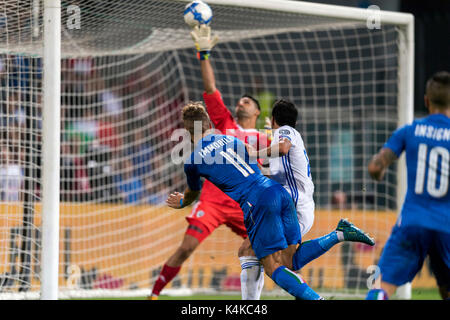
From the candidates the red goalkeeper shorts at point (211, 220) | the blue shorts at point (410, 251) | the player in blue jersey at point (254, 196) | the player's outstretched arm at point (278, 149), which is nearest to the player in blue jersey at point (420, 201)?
the blue shorts at point (410, 251)

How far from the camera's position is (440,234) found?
503 centimetres

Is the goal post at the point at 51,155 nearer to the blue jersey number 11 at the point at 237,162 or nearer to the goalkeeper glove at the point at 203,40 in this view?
the goalkeeper glove at the point at 203,40

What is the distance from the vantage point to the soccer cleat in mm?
6273

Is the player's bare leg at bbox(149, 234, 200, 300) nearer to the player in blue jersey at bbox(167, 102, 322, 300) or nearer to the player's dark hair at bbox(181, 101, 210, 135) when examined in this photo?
the player in blue jersey at bbox(167, 102, 322, 300)

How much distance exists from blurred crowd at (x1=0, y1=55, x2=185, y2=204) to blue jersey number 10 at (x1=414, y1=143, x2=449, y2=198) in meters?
5.60

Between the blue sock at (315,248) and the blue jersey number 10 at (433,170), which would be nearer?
the blue jersey number 10 at (433,170)

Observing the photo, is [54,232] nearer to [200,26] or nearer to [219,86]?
[200,26]

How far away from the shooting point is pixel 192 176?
20.8 ft

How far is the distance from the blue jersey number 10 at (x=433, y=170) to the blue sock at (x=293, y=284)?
4.09 feet

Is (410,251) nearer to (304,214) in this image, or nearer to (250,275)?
(304,214)

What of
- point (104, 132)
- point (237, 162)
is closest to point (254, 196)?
point (237, 162)

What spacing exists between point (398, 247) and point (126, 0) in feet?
14.3

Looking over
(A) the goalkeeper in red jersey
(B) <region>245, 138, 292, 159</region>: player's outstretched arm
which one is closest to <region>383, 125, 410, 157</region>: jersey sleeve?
(B) <region>245, 138, 292, 159</region>: player's outstretched arm

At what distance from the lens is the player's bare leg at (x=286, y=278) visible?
231 inches
